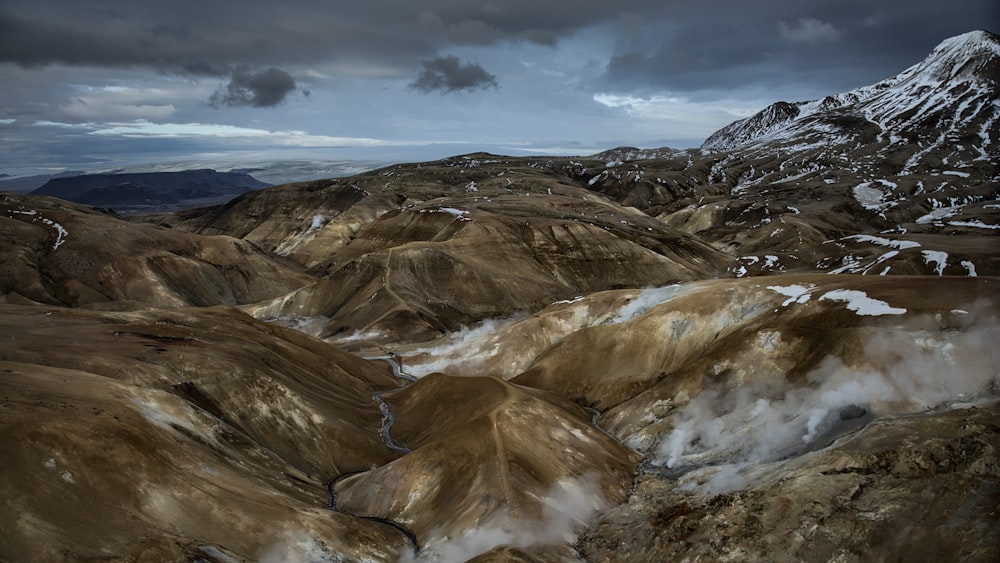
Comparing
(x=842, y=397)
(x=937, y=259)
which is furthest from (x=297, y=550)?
(x=937, y=259)

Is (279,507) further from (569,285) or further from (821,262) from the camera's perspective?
(821,262)

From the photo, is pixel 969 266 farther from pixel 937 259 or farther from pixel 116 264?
pixel 116 264

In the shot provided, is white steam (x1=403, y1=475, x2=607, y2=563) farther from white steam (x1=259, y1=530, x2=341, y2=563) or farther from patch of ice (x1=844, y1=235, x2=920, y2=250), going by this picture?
patch of ice (x1=844, y1=235, x2=920, y2=250)

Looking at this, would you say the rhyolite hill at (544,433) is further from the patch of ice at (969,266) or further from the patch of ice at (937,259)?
the patch of ice at (937,259)

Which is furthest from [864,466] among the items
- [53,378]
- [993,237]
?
[993,237]

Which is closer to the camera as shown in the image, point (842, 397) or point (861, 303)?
point (842, 397)

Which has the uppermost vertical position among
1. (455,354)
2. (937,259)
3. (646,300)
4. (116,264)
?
(937,259)

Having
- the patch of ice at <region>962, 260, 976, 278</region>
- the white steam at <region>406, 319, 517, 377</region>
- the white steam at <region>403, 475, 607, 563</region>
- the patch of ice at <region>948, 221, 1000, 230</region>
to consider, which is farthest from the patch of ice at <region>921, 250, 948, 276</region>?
the white steam at <region>403, 475, 607, 563</region>

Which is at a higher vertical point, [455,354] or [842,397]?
[842,397]

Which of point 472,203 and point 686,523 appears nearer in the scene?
point 686,523
